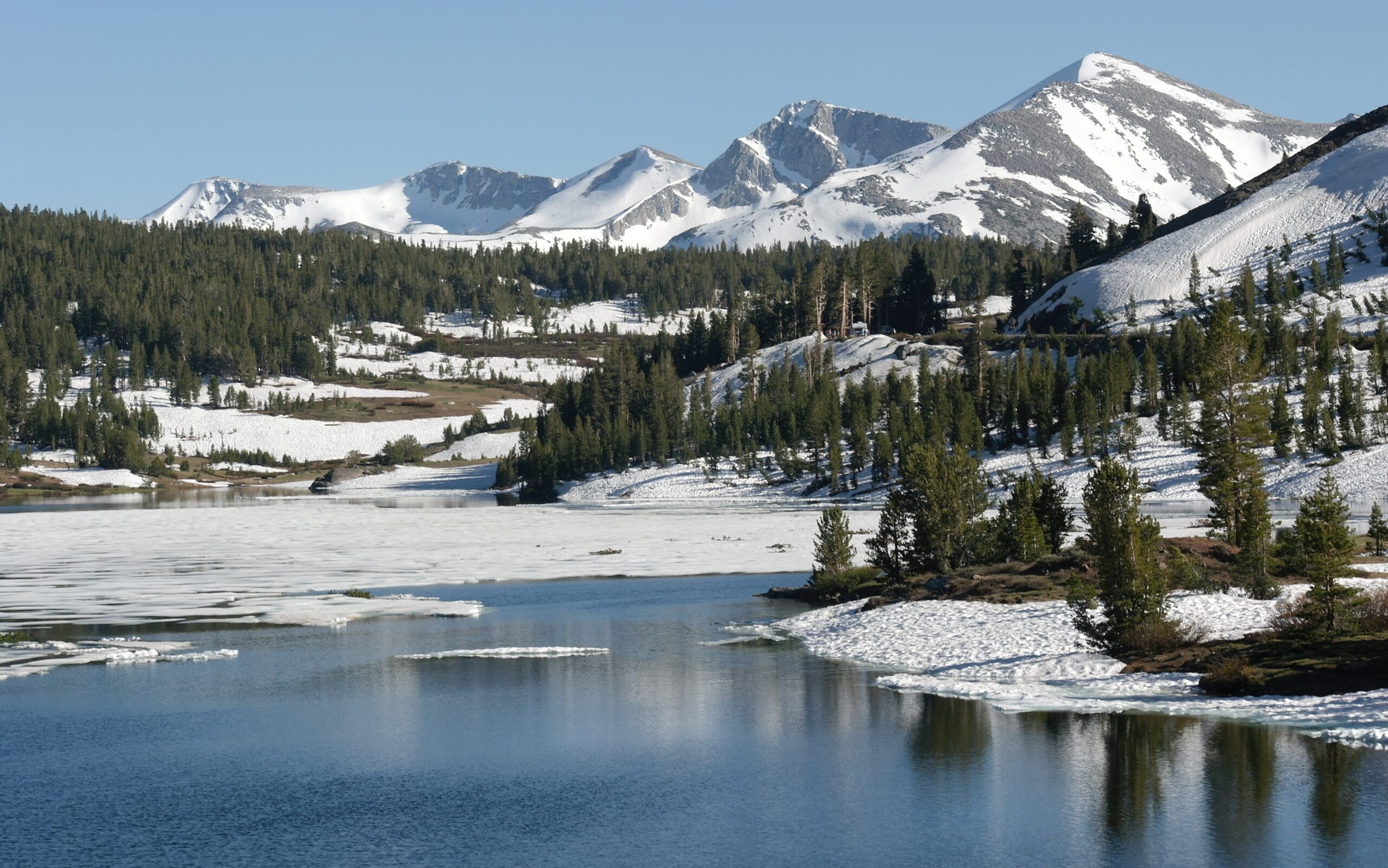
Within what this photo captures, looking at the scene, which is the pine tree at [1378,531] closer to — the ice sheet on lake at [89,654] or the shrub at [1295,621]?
the shrub at [1295,621]

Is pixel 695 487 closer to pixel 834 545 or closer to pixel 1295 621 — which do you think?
pixel 834 545

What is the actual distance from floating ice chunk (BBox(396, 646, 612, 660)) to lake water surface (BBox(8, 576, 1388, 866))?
130 centimetres

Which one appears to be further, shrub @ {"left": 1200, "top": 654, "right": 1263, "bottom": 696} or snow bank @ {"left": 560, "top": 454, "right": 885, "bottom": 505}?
snow bank @ {"left": 560, "top": 454, "right": 885, "bottom": 505}

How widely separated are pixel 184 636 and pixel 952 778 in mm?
33803

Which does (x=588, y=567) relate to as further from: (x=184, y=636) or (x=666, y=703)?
(x=666, y=703)

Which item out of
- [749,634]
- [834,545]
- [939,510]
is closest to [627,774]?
[749,634]

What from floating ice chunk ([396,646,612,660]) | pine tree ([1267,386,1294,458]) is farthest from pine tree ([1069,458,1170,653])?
pine tree ([1267,386,1294,458])

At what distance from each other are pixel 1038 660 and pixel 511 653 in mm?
18101

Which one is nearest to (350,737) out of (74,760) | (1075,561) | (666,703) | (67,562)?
(74,760)

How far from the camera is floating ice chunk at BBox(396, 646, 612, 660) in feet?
144

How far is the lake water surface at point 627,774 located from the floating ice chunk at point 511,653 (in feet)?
4.25

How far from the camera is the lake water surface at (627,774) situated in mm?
23266

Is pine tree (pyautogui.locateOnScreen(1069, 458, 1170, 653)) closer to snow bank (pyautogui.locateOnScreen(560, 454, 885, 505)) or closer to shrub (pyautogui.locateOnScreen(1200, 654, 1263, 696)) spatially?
shrub (pyautogui.locateOnScreen(1200, 654, 1263, 696))

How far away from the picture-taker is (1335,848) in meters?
21.9
